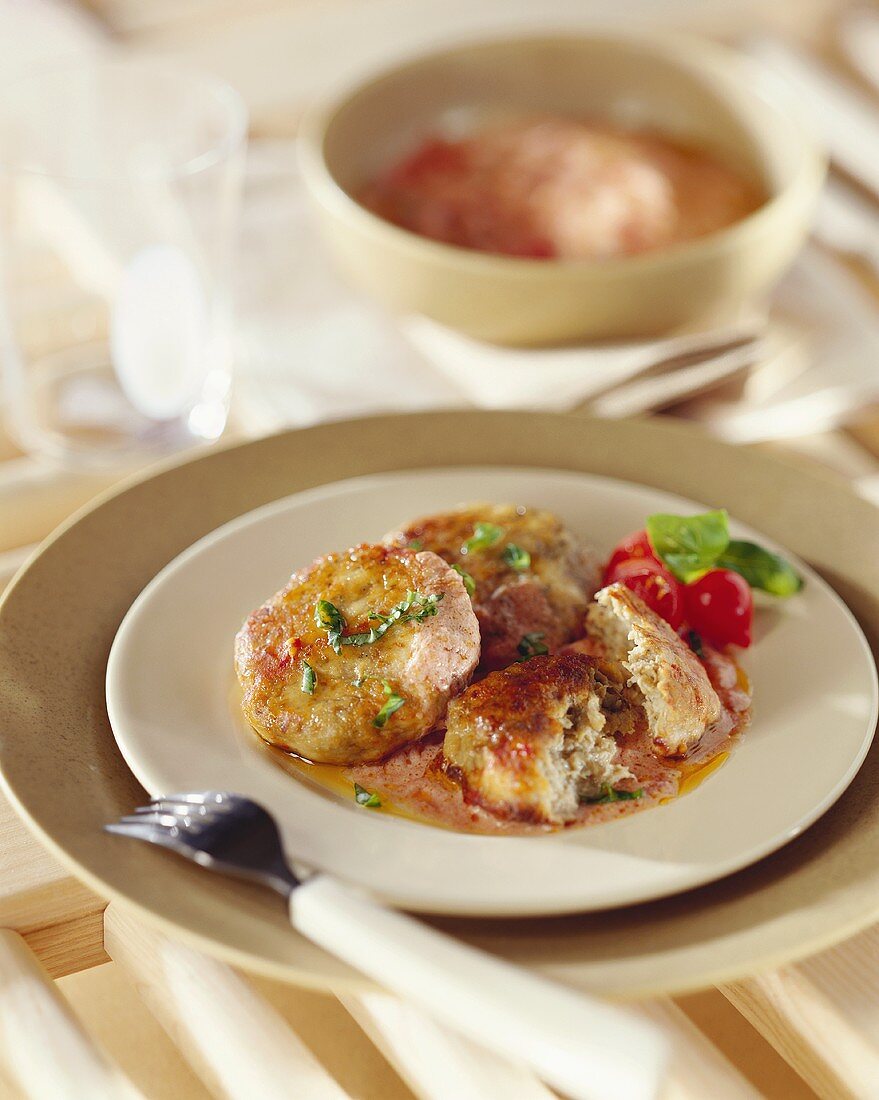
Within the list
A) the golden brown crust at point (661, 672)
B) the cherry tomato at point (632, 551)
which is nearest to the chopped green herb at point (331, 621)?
the golden brown crust at point (661, 672)

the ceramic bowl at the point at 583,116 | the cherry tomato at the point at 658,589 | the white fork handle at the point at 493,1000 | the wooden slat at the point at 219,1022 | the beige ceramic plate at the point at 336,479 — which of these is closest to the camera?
the white fork handle at the point at 493,1000

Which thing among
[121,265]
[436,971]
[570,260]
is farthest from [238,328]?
[436,971]

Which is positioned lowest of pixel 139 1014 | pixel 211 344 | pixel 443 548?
pixel 139 1014

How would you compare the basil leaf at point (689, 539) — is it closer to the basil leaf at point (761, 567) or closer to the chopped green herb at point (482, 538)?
the basil leaf at point (761, 567)

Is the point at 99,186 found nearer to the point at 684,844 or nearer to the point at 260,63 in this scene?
the point at 684,844

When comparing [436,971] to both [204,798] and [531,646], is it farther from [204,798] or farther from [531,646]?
[531,646]

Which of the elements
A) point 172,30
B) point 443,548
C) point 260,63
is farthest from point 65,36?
point 443,548
